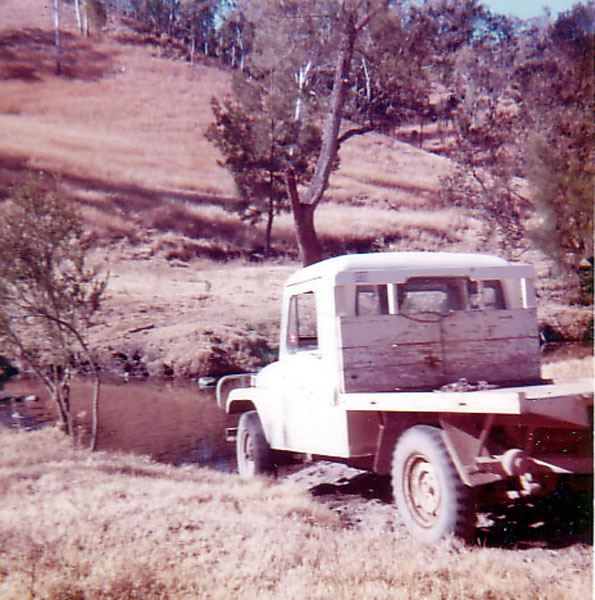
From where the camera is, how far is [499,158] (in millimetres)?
23125

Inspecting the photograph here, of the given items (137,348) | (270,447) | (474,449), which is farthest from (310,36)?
(474,449)

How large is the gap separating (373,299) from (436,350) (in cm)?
70

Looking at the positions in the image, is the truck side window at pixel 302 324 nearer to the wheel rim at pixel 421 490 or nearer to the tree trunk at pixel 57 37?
Answer: the wheel rim at pixel 421 490

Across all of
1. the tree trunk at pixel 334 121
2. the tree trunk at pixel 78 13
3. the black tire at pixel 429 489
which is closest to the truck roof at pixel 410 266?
the black tire at pixel 429 489

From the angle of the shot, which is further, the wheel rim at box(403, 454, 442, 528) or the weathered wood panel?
the weathered wood panel

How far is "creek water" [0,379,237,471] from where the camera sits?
1087 cm

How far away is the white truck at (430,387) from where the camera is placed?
4496 millimetres

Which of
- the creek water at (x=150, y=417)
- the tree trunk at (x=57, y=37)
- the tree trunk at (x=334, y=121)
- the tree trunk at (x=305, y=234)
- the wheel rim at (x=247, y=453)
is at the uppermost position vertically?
the tree trunk at (x=57, y=37)

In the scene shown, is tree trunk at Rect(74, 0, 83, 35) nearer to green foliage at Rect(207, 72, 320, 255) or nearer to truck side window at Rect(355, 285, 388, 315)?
green foliage at Rect(207, 72, 320, 255)

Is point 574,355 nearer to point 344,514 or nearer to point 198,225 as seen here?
point 344,514

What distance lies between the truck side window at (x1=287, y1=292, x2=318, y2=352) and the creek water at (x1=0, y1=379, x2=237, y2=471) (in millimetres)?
3131

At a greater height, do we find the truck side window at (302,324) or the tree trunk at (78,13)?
the tree trunk at (78,13)

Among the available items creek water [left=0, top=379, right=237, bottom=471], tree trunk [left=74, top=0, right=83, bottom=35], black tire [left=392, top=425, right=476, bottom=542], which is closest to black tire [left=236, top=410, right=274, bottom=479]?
creek water [left=0, top=379, right=237, bottom=471]

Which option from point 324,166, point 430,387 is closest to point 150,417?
point 324,166
